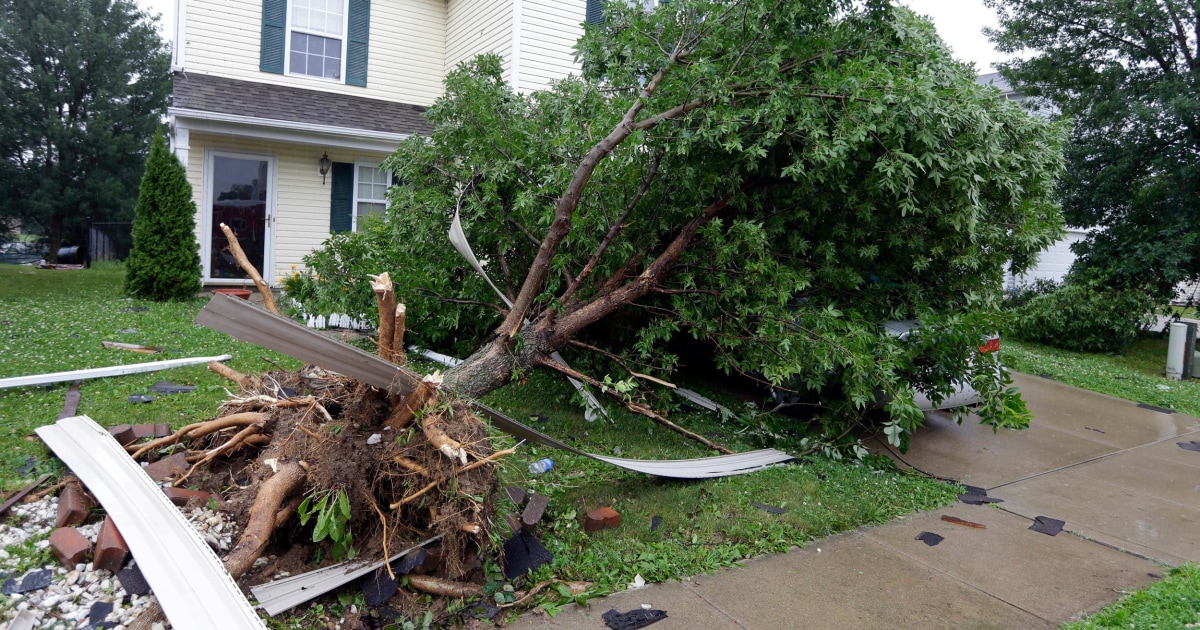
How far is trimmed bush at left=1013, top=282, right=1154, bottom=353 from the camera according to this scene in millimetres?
11742

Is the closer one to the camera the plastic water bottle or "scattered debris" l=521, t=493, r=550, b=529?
"scattered debris" l=521, t=493, r=550, b=529

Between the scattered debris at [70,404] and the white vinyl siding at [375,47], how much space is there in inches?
307

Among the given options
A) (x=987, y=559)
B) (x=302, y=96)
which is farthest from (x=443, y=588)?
(x=302, y=96)

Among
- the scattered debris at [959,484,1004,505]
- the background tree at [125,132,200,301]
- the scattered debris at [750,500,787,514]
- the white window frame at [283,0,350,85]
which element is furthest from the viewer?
the white window frame at [283,0,350,85]

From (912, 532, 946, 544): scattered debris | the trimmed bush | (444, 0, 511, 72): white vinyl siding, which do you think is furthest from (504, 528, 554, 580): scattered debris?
the trimmed bush

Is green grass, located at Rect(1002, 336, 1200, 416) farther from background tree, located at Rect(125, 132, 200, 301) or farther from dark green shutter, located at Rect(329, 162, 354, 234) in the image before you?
background tree, located at Rect(125, 132, 200, 301)

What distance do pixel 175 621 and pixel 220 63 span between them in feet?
36.5

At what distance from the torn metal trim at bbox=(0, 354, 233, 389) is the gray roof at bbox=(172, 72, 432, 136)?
4.94 m

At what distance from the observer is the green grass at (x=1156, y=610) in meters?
3.33

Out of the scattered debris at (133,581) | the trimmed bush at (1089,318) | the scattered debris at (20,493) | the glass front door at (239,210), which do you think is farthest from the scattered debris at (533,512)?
the trimmed bush at (1089,318)

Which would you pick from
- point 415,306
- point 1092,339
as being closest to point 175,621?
point 415,306

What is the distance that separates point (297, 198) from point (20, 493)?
8.99 meters

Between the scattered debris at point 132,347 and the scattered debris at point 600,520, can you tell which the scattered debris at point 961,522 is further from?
the scattered debris at point 132,347

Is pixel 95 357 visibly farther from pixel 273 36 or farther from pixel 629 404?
pixel 273 36
